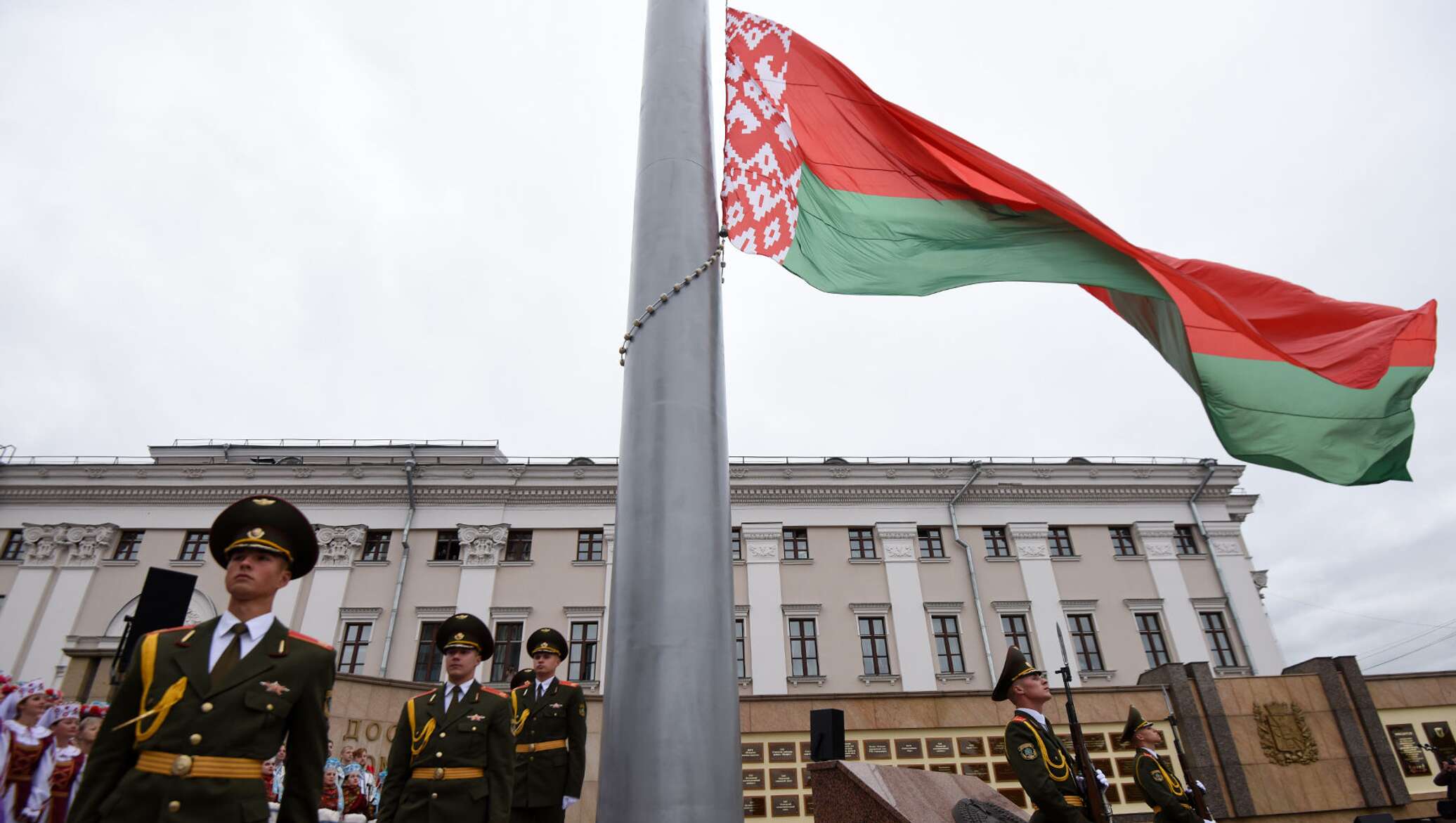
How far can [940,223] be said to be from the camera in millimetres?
7168

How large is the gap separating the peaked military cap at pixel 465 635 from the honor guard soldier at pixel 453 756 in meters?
0.03

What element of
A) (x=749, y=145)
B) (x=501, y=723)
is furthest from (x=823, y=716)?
(x=749, y=145)

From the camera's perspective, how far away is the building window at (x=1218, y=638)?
2477 centimetres

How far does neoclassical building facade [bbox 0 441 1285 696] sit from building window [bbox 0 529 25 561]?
5 centimetres

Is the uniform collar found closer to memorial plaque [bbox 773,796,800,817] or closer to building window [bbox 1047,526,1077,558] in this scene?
memorial plaque [bbox 773,796,800,817]

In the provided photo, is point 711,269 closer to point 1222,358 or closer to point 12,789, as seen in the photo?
point 1222,358

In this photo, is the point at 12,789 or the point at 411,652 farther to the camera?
the point at 411,652

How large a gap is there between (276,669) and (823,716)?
7989mm

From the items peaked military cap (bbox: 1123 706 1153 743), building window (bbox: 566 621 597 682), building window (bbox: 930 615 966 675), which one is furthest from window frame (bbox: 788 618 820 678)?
peaked military cap (bbox: 1123 706 1153 743)

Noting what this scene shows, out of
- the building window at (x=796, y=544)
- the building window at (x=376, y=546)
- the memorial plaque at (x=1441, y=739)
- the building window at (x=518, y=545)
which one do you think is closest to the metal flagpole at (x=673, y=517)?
the building window at (x=796, y=544)

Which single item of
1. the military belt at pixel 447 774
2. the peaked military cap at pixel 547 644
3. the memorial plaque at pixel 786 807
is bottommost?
the military belt at pixel 447 774

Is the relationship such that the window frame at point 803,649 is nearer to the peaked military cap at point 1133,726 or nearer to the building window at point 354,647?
the building window at point 354,647

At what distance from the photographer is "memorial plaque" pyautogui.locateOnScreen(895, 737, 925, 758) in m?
16.1

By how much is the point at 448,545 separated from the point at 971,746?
17387mm
